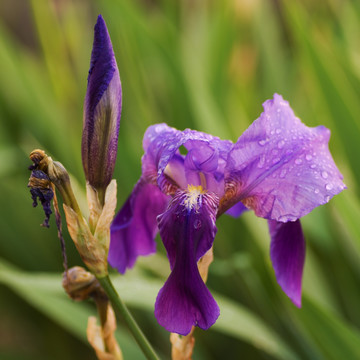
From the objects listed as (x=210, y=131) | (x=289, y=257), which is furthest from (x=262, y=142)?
(x=210, y=131)

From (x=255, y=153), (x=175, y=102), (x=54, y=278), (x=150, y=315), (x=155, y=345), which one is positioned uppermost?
(x=255, y=153)

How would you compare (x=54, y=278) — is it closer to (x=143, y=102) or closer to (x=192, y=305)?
(x=192, y=305)

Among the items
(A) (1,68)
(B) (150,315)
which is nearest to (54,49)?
(A) (1,68)

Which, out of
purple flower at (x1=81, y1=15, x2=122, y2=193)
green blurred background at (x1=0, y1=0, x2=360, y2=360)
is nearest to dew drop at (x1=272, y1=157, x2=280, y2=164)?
purple flower at (x1=81, y1=15, x2=122, y2=193)

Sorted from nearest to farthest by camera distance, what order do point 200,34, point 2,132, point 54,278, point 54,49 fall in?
point 54,278
point 2,132
point 54,49
point 200,34

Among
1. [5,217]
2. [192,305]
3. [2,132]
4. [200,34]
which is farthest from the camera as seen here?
[200,34]

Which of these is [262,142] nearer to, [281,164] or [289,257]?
[281,164]

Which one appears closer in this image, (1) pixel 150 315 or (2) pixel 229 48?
(1) pixel 150 315

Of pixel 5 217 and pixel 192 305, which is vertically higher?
pixel 192 305

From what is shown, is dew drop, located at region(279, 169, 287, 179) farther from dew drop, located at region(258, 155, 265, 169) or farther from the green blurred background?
the green blurred background
